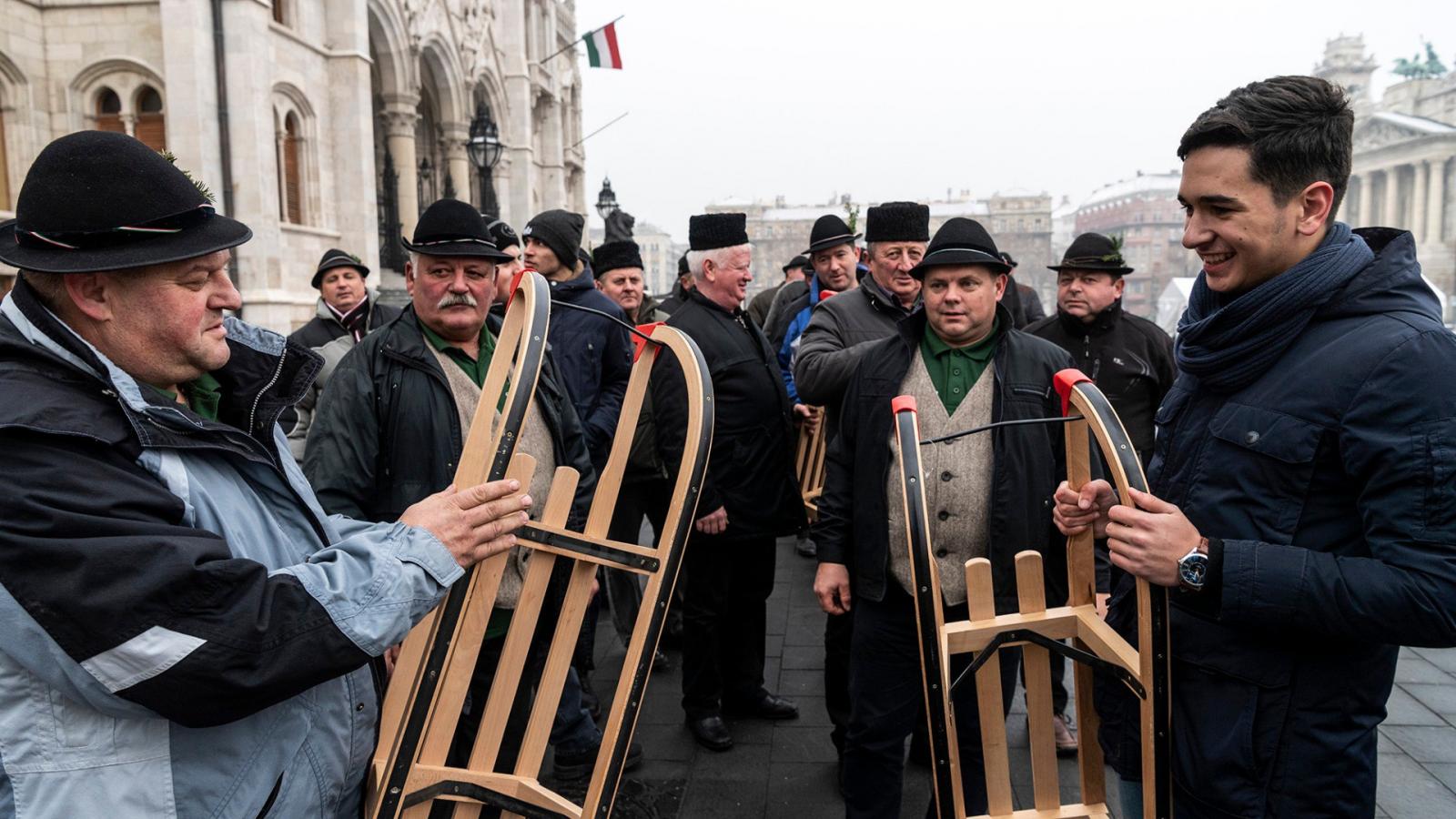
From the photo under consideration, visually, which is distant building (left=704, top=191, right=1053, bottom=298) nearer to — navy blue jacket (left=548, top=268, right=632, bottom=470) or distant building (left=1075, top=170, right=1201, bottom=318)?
distant building (left=1075, top=170, right=1201, bottom=318)

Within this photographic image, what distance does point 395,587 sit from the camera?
1575 millimetres

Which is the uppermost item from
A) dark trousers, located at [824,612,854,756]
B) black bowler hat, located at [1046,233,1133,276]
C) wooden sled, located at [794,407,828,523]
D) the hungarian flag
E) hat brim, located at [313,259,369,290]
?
the hungarian flag

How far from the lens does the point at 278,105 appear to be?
14266mm

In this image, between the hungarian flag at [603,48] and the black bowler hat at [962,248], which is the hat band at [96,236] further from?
the hungarian flag at [603,48]

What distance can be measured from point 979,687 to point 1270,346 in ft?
3.36

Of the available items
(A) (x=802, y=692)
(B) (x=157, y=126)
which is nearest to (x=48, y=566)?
(A) (x=802, y=692)

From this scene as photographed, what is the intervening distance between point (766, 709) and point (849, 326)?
188cm

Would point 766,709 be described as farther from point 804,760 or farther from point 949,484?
point 949,484

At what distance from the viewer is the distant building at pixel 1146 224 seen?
76738mm

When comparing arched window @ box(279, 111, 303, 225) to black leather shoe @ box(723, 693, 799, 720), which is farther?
arched window @ box(279, 111, 303, 225)

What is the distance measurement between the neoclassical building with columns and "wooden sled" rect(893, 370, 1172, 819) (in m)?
11.0

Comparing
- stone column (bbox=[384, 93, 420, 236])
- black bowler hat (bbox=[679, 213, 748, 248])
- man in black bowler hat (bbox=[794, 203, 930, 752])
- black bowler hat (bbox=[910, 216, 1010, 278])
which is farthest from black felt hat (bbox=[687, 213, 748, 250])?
stone column (bbox=[384, 93, 420, 236])

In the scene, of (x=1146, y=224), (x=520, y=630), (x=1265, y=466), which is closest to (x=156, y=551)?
(x=520, y=630)

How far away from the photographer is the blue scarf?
1.77 metres
